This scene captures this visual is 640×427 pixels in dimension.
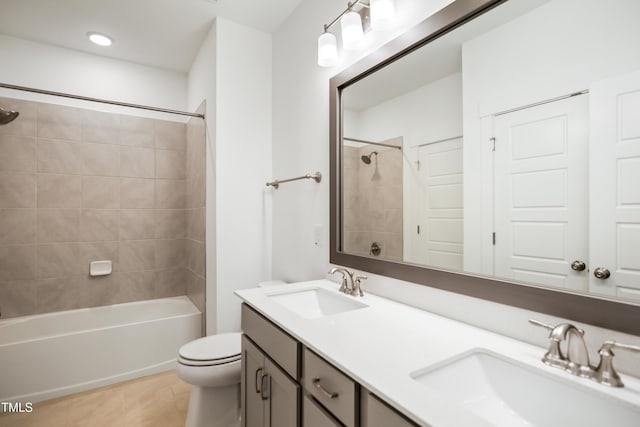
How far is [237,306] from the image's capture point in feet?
7.16

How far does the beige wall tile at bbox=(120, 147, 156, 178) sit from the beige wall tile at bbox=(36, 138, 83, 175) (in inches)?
12.7

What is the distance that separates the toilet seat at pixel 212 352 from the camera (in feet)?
5.30

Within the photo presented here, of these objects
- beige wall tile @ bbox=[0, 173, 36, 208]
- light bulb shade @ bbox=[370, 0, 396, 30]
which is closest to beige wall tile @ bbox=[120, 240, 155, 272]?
beige wall tile @ bbox=[0, 173, 36, 208]

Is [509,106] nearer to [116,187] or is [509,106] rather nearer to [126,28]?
[126,28]

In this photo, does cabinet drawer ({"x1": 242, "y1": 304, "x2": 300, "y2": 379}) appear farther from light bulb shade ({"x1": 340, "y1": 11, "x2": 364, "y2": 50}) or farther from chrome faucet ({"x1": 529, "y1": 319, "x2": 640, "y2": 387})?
light bulb shade ({"x1": 340, "y1": 11, "x2": 364, "y2": 50})

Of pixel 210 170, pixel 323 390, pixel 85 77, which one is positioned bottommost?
pixel 323 390

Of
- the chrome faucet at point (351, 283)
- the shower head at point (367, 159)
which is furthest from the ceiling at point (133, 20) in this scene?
the chrome faucet at point (351, 283)

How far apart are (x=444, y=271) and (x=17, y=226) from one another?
10.4 feet

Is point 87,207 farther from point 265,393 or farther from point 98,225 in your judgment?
point 265,393

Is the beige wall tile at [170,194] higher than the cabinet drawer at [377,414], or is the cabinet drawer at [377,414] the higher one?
the beige wall tile at [170,194]

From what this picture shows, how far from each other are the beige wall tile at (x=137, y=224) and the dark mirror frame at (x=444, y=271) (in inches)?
82.7

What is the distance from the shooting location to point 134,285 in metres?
2.84

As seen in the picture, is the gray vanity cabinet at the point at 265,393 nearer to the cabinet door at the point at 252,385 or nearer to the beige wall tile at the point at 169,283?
the cabinet door at the point at 252,385

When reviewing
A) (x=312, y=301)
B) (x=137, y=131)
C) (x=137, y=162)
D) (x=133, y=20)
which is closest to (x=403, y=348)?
(x=312, y=301)
